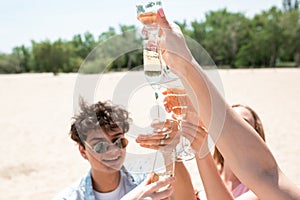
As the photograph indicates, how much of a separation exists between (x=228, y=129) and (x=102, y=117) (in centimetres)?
67

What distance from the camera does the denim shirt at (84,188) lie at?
6.40 ft

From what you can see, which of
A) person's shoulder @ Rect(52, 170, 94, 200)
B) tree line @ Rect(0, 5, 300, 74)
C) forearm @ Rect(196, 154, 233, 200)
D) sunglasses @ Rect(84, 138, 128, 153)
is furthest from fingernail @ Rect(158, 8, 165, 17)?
tree line @ Rect(0, 5, 300, 74)

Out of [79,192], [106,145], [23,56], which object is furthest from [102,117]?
[23,56]

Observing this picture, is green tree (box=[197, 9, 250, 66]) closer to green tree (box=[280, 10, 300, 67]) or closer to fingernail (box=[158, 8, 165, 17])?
green tree (box=[280, 10, 300, 67])

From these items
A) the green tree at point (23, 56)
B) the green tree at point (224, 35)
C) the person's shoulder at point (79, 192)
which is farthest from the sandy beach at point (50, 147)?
the green tree at point (23, 56)

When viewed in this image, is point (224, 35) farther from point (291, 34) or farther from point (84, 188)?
point (84, 188)

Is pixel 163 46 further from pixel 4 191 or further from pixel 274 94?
pixel 274 94

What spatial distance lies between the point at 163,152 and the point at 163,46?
378mm

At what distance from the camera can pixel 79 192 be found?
1.98 meters

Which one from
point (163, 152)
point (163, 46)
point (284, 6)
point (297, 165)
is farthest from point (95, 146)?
point (284, 6)

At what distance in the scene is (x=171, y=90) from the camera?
123 cm

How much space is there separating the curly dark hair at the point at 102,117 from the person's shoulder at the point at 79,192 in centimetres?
48

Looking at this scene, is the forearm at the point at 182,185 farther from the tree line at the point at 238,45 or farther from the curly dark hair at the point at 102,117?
the tree line at the point at 238,45

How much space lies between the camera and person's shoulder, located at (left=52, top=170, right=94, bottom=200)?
194 centimetres
